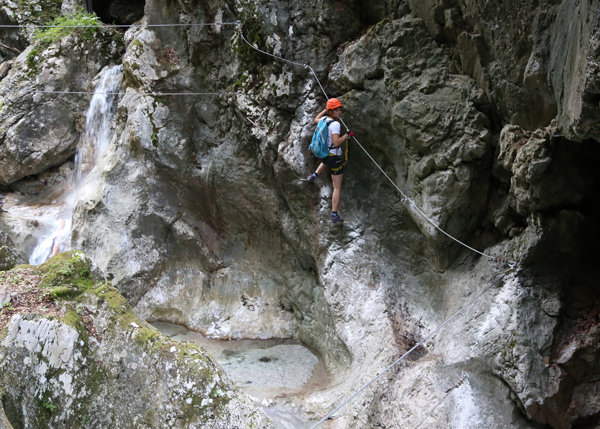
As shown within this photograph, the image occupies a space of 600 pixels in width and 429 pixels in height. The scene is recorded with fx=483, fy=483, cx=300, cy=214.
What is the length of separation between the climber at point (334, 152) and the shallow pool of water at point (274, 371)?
2.56m

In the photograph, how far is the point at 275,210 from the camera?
9.11 metres

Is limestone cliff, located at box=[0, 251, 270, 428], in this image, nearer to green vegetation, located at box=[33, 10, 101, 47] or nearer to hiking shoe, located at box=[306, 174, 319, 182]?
hiking shoe, located at box=[306, 174, 319, 182]

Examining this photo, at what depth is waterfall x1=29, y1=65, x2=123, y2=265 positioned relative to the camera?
10.7 meters

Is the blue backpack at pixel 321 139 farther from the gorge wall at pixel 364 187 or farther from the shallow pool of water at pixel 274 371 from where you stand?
the shallow pool of water at pixel 274 371

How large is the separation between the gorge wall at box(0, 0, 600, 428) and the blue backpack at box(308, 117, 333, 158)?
457 mm

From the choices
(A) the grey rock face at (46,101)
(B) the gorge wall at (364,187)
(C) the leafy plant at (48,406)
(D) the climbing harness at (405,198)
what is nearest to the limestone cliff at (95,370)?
(C) the leafy plant at (48,406)

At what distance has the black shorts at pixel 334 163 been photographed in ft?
24.7

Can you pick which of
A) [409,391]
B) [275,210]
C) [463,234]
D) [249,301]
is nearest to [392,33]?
[463,234]

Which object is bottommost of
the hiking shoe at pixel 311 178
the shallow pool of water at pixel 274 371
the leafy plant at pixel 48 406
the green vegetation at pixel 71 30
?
the shallow pool of water at pixel 274 371

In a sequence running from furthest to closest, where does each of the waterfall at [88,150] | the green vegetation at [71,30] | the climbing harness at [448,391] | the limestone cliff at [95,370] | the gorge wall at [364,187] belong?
the green vegetation at [71,30] → the waterfall at [88,150] → the climbing harness at [448,391] → the gorge wall at [364,187] → the limestone cliff at [95,370]

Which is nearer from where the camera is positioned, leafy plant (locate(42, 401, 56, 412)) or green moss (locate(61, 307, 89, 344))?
leafy plant (locate(42, 401, 56, 412))

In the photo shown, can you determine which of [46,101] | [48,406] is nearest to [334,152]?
[48,406]

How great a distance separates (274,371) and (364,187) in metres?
3.39

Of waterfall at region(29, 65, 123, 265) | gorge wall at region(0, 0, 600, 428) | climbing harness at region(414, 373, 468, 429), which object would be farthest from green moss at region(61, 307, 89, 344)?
waterfall at region(29, 65, 123, 265)
